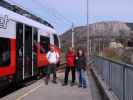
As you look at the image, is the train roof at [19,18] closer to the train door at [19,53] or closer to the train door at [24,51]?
the train door at [24,51]

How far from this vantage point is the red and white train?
1833 cm

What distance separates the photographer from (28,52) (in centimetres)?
2277

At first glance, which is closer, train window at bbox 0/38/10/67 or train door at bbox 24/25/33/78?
train window at bbox 0/38/10/67

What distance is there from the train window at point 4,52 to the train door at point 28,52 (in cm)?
302

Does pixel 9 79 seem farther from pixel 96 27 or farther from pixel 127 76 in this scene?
pixel 96 27

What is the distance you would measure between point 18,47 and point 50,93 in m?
2.21

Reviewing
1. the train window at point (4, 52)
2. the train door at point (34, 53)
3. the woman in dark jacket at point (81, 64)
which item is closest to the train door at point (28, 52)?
the train door at point (34, 53)

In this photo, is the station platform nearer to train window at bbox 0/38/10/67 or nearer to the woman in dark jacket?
the woman in dark jacket

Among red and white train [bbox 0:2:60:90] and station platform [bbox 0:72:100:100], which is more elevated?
red and white train [bbox 0:2:60:90]

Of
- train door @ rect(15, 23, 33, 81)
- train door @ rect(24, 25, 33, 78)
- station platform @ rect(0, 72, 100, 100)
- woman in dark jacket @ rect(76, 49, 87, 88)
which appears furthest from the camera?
woman in dark jacket @ rect(76, 49, 87, 88)

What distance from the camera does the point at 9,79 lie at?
1877 cm

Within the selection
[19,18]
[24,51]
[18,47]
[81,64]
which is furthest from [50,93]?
[19,18]

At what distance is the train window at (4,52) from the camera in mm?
17969

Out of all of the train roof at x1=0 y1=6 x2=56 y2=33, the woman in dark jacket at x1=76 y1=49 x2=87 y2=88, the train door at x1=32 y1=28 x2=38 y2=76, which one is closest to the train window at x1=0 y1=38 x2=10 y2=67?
the train roof at x1=0 y1=6 x2=56 y2=33
